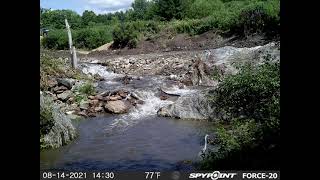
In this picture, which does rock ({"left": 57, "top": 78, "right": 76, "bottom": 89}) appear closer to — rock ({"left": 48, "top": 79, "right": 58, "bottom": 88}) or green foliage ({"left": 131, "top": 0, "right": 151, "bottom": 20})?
rock ({"left": 48, "top": 79, "right": 58, "bottom": 88})

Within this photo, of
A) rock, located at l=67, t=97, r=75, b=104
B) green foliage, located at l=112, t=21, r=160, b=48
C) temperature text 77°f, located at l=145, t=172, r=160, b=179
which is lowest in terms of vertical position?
temperature text 77°f, located at l=145, t=172, r=160, b=179

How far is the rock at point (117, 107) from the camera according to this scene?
545 cm

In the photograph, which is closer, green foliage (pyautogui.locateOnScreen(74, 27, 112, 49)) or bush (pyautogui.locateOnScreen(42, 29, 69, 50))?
bush (pyautogui.locateOnScreen(42, 29, 69, 50))

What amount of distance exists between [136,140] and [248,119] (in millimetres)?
1041

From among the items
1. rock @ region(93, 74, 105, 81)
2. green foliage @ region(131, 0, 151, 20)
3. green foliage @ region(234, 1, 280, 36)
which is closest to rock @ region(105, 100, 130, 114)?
rock @ region(93, 74, 105, 81)

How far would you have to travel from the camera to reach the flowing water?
392cm

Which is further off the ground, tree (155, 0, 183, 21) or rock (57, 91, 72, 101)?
tree (155, 0, 183, 21)

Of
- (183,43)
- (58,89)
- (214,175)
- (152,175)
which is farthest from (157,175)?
(183,43)

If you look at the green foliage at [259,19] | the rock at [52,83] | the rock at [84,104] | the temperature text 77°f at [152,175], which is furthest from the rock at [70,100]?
the temperature text 77°f at [152,175]

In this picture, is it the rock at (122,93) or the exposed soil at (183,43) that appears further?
the rock at (122,93)

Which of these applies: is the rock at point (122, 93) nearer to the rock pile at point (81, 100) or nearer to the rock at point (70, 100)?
the rock pile at point (81, 100)

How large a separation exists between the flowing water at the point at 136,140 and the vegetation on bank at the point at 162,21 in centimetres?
56
